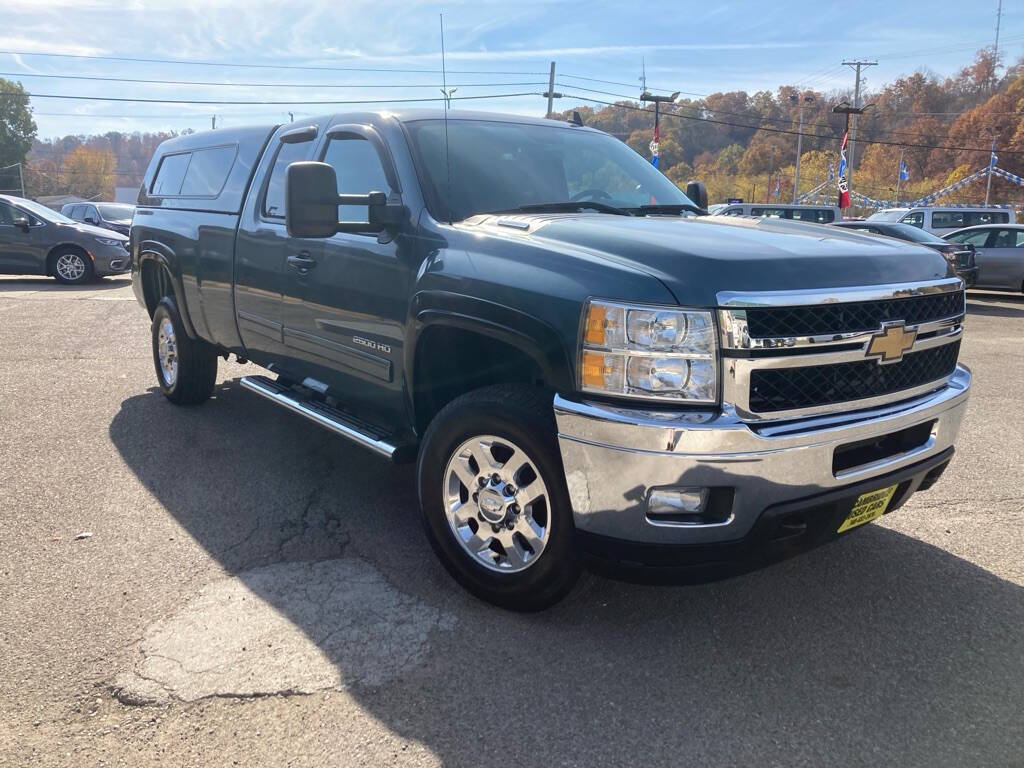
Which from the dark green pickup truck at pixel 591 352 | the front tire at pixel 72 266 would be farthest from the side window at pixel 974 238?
the front tire at pixel 72 266

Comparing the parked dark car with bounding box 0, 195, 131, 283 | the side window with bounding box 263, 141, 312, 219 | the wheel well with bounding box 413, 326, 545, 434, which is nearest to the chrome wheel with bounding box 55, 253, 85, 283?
the parked dark car with bounding box 0, 195, 131, 283

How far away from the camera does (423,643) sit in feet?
10.1

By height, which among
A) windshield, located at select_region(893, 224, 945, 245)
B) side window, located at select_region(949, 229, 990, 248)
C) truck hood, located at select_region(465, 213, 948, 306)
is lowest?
side window, located at select_region(949, 229, 990, 248)

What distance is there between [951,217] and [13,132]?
331 feet

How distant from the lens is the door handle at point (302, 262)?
429 cm

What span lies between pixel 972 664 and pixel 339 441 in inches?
156

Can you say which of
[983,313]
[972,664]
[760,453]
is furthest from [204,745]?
[983,313]

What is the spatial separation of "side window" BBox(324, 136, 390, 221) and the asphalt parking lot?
1.58m

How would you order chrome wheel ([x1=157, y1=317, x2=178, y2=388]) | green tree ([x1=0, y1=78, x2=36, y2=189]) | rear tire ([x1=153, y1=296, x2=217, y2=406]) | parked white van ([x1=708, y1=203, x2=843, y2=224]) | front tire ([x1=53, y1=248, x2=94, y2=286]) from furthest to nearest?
green tree ([x1=0, y1=78, x2=36, y2=189]), parked white van ([x1=708, y1=203, x2=843, y2=224]), front tire ([x1=53, y1=248, x2=94, y2=286]), chrome wheel ([x1=157, y1=317, x2=178, y2=388]), rear tire ([x1=153, y1=296, x2=217, y2=406])

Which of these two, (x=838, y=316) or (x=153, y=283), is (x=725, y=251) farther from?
(x=153, y=283)

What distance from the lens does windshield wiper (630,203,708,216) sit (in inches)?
164

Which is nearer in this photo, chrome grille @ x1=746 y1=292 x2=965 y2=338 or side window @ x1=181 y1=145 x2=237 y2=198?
chrome grille @ x1=746 y1=292 x2=965 y2=338

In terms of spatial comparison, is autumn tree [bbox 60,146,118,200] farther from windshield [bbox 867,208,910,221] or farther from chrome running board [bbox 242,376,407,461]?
chrome running board [bbox 242,376,407,461]

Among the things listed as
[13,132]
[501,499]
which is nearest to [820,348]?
[501,499]
